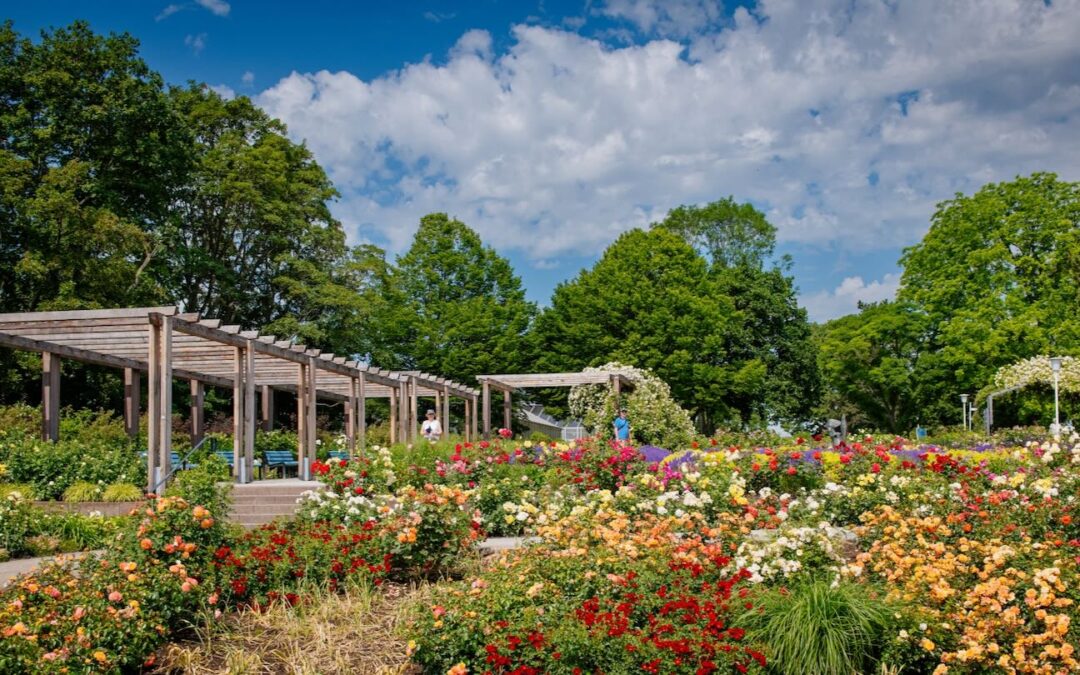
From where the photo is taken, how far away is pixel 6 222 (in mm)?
20781

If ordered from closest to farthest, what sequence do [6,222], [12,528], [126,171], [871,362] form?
[12,528] → [6,222] → [126,171] → [871,362]

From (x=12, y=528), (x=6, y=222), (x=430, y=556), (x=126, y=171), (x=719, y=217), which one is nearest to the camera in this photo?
(x=430, y=556)

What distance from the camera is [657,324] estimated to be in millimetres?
30594

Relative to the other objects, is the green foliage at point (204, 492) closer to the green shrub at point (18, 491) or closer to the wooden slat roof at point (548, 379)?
the green shrub at point (18, 491)

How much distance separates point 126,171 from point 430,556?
20936mm

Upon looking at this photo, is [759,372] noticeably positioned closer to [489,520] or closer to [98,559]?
[489,520]

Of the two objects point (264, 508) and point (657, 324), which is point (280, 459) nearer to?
point (264, 508)

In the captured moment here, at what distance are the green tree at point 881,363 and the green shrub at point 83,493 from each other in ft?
88.9

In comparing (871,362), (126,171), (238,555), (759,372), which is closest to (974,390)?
(871,362)

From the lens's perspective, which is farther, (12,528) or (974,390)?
(974,390)

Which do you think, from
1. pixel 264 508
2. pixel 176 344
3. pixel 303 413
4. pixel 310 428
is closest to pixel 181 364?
pixel 176 344

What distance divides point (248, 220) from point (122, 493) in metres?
19.6

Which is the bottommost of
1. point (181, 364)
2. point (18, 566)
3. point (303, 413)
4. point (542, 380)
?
point (18, 566)

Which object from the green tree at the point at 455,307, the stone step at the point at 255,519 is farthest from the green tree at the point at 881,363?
the stone step at the point at 255,519
